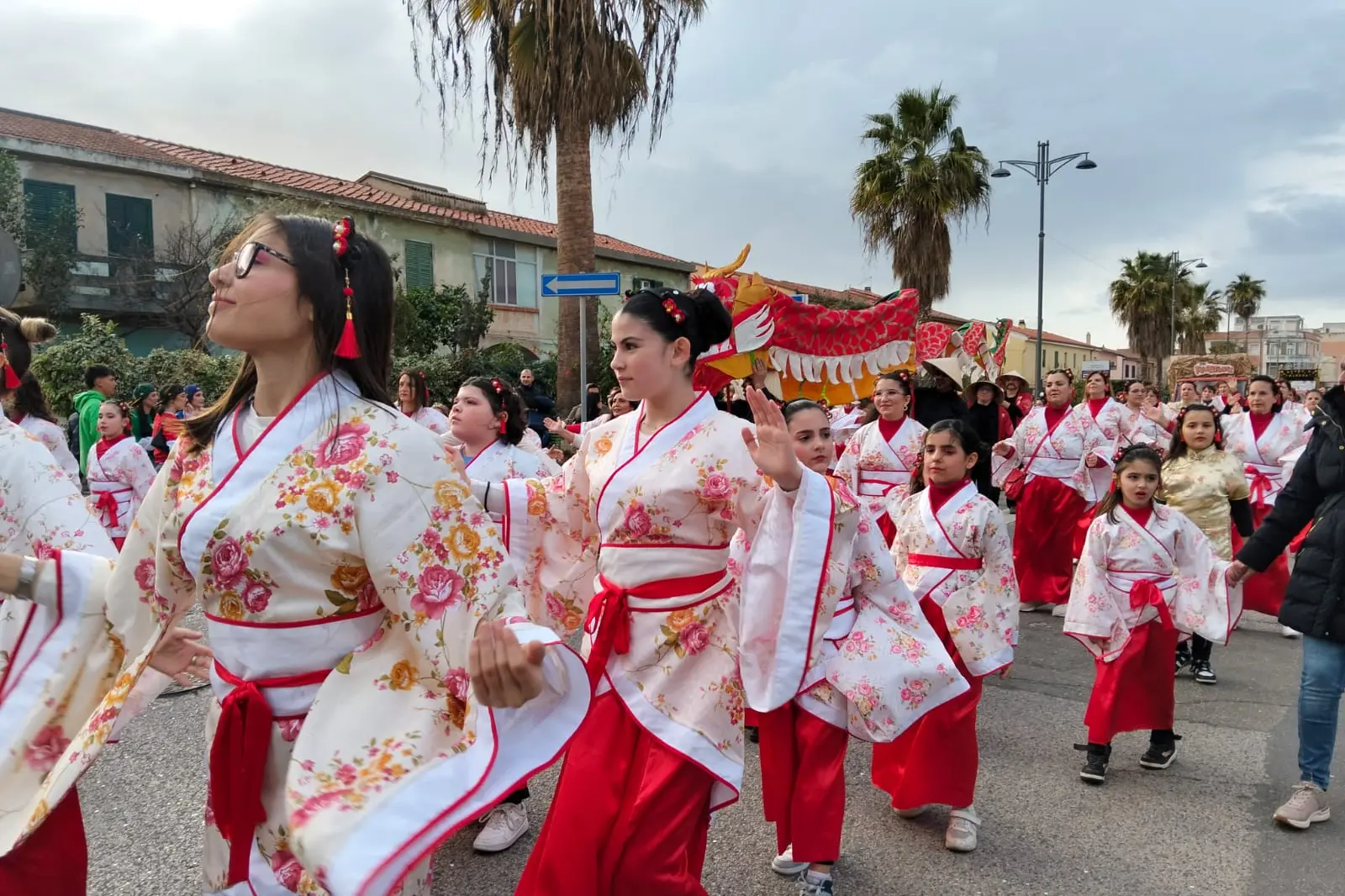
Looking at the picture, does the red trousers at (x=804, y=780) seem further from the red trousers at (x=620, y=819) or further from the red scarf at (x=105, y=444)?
the red scarf at (x=105, y=444)

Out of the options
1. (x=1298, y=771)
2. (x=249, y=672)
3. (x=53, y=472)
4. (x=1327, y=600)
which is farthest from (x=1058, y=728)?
(x=53, y=472)

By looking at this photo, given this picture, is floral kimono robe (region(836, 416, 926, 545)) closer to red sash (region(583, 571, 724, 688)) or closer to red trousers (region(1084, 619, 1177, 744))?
red trousers (region(1084, 619, 1177, 744))

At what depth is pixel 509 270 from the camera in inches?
886

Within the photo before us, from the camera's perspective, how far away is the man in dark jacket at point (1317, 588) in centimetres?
331

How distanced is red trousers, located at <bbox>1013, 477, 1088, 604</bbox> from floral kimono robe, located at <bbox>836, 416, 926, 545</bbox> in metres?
2.06

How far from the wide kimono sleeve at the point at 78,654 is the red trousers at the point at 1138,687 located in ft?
11.5

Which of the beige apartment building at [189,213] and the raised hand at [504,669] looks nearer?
the raised hand at [504,669]

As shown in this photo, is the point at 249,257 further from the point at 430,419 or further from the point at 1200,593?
the point at 430,419

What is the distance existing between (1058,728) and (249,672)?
12.9 ft

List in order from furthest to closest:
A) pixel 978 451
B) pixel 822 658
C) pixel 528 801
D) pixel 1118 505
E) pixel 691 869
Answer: pixel 1118 505 → pixel 978 451 → pixel 528 801 → pixel 822 658 → pixel 691 869

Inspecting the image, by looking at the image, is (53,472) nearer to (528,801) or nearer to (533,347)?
(528,801)

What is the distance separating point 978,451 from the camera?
13.0ft

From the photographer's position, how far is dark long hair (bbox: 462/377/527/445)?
4.28 meters

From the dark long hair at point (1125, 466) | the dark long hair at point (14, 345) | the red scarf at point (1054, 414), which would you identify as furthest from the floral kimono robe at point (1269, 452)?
the dark long hair at point (14, 345)
